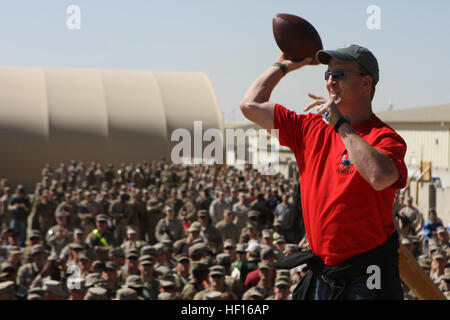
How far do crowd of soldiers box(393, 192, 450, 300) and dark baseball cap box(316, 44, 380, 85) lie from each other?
444 cm

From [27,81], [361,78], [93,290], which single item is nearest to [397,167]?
[361,78]

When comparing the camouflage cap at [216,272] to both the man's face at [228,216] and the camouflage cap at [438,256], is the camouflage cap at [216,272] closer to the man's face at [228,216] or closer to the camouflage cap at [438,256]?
the camouflage cap at [438,256]

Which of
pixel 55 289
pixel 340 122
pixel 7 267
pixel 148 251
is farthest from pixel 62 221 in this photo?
pixel 340 122

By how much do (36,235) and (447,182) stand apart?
1801cm

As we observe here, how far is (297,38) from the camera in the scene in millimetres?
3359

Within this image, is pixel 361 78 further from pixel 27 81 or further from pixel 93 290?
pixel 27 81

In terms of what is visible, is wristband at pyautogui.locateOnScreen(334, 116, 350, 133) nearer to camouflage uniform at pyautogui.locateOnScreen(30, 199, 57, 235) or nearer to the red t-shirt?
the red t-shirt

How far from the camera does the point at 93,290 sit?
27.6 feet

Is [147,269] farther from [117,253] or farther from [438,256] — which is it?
[438,256]

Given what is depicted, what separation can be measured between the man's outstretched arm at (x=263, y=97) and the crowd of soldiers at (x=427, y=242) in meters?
4.24

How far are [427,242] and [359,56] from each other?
38.6 feet

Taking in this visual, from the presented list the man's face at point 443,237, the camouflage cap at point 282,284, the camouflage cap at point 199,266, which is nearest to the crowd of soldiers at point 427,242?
the man's face at point 443,237

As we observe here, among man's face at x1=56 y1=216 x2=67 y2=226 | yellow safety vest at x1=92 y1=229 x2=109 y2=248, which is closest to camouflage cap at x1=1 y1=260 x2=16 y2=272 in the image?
yellow safety vest at x1=92 y1=229 x2=109 y2=248

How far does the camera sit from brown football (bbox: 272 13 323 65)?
3355 millimetres
